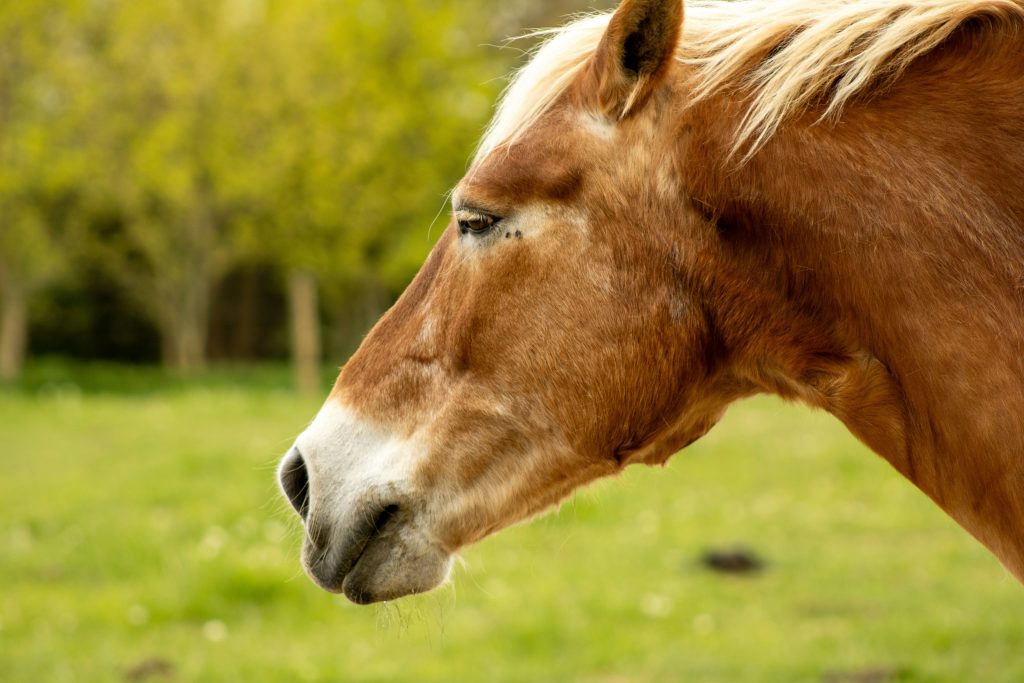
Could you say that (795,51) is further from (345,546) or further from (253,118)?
(253,118)

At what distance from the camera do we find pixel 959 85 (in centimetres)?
194

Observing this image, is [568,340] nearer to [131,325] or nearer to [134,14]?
[134,14]

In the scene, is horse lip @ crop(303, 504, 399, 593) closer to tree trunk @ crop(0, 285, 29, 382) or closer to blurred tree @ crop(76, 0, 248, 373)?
blurred tree @ crop(76, 0, 248, 373)

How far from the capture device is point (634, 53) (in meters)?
2.08

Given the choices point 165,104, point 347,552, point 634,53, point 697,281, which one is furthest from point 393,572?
point 165,104

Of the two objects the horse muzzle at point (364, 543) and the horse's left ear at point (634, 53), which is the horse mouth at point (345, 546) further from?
the horse's left ear at point (634, 53)

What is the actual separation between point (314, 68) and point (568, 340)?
655 inches

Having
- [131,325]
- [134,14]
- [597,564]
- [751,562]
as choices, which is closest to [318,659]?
[597,564]

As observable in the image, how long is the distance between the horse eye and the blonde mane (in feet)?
0.57

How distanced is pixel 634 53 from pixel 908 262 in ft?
2.15

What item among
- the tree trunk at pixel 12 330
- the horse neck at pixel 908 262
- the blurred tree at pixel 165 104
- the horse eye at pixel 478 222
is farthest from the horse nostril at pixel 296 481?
the tree trunk at pixel 12 330

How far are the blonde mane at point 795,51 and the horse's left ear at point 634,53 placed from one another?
8 cm

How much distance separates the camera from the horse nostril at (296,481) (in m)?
2.29

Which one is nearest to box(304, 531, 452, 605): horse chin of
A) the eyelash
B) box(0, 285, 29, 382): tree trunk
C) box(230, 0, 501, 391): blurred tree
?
the eyelash
